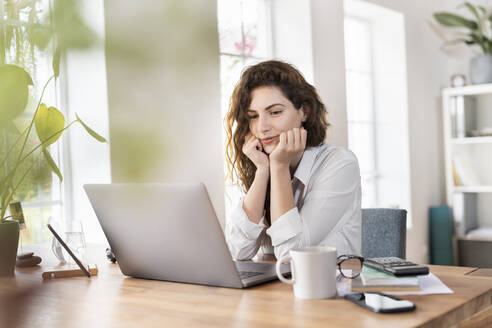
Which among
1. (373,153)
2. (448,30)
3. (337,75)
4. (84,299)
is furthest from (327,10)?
(84,299)

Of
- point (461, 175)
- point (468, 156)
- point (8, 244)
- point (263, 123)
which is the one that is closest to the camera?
point (8, 244)

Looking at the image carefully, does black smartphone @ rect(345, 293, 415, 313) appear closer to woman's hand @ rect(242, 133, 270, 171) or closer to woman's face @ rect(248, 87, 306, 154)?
woman's hand @ rect(242, 133, 270, 171)

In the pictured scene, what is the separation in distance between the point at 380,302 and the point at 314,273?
127 millimetres

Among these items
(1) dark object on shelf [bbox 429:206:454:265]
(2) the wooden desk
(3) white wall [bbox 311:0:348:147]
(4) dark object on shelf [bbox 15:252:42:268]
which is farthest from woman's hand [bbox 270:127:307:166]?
(1) dark object on shelf [bbox 429:206:454:265]

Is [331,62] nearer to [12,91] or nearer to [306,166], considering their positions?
[306,166]

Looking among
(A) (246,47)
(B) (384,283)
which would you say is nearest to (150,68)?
(B) (384,283)

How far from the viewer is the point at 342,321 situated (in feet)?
2.59

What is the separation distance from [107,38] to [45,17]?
0.02 m

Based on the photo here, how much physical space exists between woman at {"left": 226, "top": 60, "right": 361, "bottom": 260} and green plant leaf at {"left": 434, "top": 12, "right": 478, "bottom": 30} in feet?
9.01

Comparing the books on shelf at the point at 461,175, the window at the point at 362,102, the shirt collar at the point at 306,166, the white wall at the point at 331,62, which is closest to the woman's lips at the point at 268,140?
the shirt collar at the point at 306,166

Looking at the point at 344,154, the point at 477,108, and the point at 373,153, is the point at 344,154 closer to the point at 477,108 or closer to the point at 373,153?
the point at 373,153

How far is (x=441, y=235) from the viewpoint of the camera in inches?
171

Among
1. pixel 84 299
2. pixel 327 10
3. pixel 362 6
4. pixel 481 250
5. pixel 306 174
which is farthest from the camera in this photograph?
pixel 481 250

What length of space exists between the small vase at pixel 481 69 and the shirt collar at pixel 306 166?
3.02 meters
